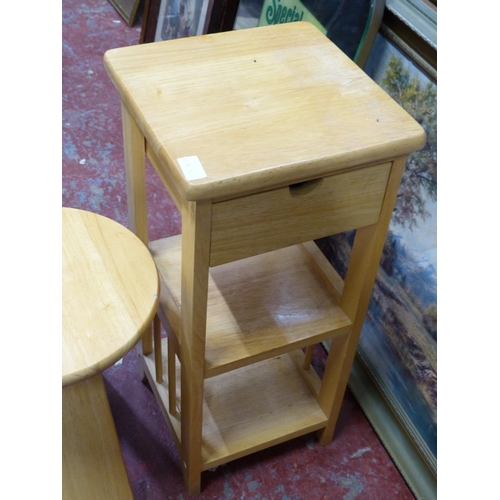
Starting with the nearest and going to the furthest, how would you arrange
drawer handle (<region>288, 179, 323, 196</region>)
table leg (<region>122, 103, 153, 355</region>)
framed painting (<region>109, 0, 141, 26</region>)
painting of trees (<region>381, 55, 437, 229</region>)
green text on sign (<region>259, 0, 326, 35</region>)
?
drawer handle (<region>288, 179, 323, 196</region>) < table leg (<region>122, 103, 153, 355</region>) < painting of trees (<region>381, 55, 437, 229</region>) < green text on sign (<region>259, 0, 326, 35</region>) < framed painting (<region>109, 0, 141, 26</region>)

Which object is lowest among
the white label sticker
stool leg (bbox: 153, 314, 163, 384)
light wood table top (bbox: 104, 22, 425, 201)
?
stool leg (bbox: 153, 314, 163, 384)

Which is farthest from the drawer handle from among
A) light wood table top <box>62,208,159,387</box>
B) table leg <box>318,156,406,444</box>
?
light wood table top <box>62,208,159,387</box>

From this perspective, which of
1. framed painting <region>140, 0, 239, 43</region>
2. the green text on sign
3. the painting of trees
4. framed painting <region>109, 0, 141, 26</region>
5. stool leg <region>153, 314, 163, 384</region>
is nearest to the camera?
the painting of trees

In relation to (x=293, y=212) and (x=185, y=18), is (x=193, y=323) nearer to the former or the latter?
(x=293, y=212)

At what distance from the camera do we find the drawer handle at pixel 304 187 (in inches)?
33.4

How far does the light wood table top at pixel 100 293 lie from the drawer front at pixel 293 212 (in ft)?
A: 0.42

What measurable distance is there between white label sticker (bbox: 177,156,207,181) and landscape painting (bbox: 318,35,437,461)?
0.58 metres

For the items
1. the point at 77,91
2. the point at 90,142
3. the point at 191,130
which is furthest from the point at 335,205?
the point at 77,91

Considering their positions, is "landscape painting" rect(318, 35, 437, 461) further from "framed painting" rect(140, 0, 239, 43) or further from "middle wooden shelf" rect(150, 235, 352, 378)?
"framed painting" rect(140, 0, 239, 43)

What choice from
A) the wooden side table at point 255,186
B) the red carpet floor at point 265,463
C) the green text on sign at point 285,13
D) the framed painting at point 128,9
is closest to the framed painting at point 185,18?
the framed painting at point 128,9

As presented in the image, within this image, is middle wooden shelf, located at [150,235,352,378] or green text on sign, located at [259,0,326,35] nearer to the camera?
middle wooden shelf, located at [150,235,352,378]

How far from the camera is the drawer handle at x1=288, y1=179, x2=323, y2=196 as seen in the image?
847 mm

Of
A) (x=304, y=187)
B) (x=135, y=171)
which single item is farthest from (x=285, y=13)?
(x=304, y=187)

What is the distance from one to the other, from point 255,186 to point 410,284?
650mm
